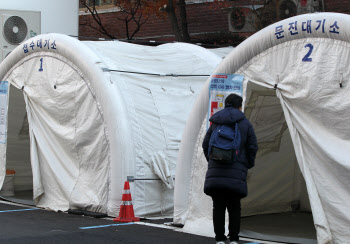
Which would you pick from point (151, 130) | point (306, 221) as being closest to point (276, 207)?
point (306, 221)

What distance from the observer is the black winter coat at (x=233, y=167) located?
24.5ft

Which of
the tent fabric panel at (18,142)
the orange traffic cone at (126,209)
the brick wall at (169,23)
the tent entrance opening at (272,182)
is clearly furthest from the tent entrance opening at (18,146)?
the brick wall at (169,23)

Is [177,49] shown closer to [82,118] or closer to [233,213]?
[82,118]

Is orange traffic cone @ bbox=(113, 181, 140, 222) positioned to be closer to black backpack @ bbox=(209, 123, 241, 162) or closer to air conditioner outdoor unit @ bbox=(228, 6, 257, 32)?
black backpack @ bbox=(209, 123, 241, 162)

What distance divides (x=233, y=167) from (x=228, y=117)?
62cm

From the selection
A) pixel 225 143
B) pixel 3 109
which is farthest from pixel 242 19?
pixel 225 143

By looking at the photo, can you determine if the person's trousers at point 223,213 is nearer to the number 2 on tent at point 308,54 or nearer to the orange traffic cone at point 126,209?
the number 2 on tent at point 308,54

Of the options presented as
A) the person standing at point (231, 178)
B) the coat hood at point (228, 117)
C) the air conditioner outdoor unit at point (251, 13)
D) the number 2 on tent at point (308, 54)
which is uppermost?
the air conditioner outdoor unit at point (251, 13)

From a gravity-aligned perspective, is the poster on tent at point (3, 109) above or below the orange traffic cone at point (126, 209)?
above

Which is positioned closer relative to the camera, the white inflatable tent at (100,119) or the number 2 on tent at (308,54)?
the number 2 on tent at (308,54)

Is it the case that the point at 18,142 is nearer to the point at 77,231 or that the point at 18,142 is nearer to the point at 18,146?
the point at 18,146

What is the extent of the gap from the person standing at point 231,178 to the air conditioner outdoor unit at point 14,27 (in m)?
9.96

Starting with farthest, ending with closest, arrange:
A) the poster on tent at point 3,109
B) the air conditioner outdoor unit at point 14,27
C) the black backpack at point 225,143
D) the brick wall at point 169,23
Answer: the brick wall at point 169,23 < the air conditioner outdoor unit at point 14,27 < the poster on tent at point 3,109 < the black backpack at point 225,143

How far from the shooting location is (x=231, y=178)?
294 inches
